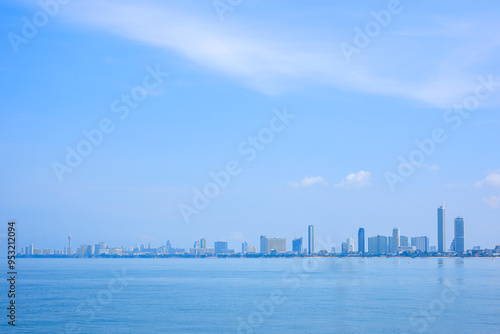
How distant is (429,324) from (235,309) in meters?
22.0

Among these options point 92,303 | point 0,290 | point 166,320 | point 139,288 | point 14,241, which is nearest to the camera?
point 14,241

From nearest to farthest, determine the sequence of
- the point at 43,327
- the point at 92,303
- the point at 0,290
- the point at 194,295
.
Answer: the point at 43,327
the point at 92,303
the point at 194,295
the point at 0,290

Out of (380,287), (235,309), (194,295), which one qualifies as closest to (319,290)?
(380,287)

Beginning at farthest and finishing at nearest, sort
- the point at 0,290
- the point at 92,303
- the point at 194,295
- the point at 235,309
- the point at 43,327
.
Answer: the point at 0,290, the point at 194,295, the point at 92,303, the point at 235,309, the point at 43,327

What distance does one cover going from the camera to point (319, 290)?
91188 mm

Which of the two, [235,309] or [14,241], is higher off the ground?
[14,241]

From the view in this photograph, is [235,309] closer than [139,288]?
Yes

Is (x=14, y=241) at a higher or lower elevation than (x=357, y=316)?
higher

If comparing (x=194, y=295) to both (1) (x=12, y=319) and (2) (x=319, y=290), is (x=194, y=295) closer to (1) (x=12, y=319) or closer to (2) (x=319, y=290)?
(2) (x=319, y=290)

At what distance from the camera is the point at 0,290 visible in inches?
3524

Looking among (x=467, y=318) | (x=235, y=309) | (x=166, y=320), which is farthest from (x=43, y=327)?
(x=467, y=318)

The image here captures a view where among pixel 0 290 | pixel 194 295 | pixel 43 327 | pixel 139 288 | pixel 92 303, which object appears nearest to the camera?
pixel 43 327

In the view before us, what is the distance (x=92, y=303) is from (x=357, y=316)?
1333 inches

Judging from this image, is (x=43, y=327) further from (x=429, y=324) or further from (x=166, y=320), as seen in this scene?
(x=429, y=324)
